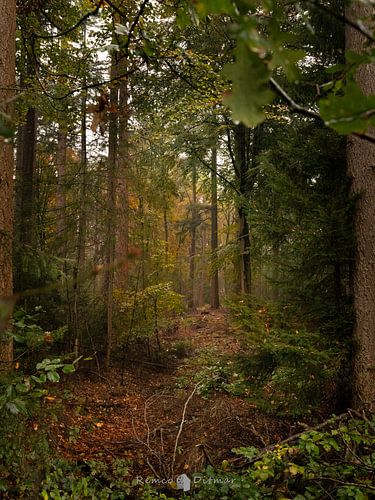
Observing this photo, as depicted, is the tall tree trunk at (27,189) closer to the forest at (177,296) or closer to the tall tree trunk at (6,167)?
the forest at (177,296)

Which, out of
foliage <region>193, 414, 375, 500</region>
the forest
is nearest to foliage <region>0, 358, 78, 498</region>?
the forest

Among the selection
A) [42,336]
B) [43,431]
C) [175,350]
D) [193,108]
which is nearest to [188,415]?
[43,431]

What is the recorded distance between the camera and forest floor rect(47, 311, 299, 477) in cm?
466

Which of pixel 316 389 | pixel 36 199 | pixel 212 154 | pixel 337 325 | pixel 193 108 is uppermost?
pixel 212 154

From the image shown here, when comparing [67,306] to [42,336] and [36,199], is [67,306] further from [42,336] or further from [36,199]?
[42,336]

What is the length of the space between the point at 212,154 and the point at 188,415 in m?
11.3

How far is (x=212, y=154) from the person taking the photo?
50.2ft

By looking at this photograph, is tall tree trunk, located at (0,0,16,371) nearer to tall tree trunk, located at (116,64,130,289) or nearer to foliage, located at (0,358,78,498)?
foliage, located at (0,358,78,498)

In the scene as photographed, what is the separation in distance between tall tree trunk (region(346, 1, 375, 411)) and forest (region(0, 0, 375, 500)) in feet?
0.06

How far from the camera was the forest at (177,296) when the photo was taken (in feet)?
4.09

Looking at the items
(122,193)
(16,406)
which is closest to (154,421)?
(16,406)

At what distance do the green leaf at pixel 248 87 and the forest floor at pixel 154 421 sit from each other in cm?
385

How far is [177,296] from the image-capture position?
385 inches

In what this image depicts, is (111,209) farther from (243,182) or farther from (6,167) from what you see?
(243,182)
